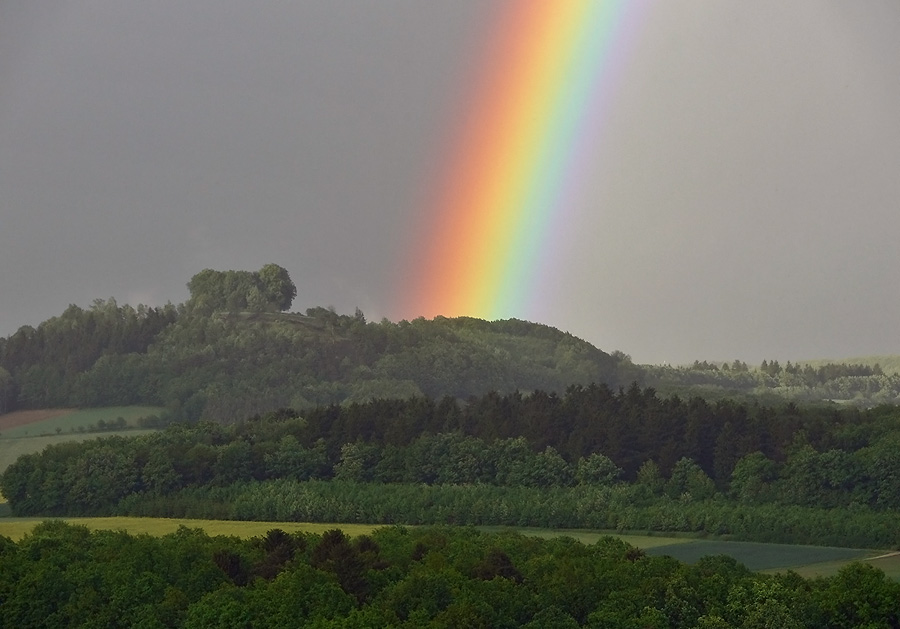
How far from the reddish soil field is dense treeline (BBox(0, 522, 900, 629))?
10524 cm

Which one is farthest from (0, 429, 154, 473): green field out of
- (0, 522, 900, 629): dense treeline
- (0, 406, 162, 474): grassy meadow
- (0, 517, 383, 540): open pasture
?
(0, 522, 900, 629): dense treeline

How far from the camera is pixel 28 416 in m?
172

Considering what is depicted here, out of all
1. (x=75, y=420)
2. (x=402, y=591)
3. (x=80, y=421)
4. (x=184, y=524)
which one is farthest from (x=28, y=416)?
(x=402, y=591)

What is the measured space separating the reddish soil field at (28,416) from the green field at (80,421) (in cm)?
146

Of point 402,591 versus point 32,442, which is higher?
point 32,442

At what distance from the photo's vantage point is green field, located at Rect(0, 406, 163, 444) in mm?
154125

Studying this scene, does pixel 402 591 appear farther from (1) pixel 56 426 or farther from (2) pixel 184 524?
(1) pixel 56 426

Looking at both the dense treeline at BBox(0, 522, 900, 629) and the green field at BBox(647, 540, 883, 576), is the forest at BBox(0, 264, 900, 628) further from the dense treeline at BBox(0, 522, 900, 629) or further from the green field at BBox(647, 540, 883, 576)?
the green field at BBox(647, 540, 883, 576)

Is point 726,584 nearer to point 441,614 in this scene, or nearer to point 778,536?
point 441,614

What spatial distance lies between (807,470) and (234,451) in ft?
128

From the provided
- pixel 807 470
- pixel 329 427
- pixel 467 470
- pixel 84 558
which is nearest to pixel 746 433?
pixel 807 470

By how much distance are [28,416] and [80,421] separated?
39.6 feet

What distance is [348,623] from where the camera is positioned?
50062 mm

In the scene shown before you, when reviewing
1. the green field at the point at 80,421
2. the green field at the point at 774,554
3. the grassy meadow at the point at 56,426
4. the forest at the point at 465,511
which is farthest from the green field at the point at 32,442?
the green field at the point at 774,554
